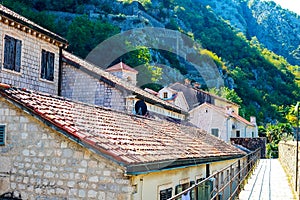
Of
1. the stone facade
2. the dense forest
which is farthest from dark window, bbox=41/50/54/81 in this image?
the dense forest

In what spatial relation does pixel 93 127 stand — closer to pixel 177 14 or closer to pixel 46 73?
pixel 46 73

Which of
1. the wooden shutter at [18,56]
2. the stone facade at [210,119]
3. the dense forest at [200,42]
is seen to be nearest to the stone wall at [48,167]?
the wooden shutter at [18,56]

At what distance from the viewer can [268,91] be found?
328ft

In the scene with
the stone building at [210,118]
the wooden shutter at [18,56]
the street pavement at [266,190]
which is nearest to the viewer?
the wooden shutter at [18,56]

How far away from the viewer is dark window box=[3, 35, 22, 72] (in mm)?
12422

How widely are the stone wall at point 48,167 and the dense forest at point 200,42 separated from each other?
144ft

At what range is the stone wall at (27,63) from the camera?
12297 mm

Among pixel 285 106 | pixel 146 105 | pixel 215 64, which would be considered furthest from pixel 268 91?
pixel 146 105

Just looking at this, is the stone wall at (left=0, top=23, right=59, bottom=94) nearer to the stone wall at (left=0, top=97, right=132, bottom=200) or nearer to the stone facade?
the stone wall at (left=0, top=97, right=132, bottom=200)

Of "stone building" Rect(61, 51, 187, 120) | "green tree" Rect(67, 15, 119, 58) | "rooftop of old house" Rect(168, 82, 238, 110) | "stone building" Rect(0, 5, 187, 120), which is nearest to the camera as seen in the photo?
"stone building" Rect(0, 5, 187, 120)

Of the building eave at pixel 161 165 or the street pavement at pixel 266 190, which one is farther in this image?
the street pavement at pixel 266 190

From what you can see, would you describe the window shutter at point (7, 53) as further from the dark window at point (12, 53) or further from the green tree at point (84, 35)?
the green tree at point (84, 35)

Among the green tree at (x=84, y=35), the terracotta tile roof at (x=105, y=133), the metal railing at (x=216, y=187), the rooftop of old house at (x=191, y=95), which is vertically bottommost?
the metal railing at (x=216, y=187)

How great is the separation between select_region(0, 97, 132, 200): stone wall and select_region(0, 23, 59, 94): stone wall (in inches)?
178
